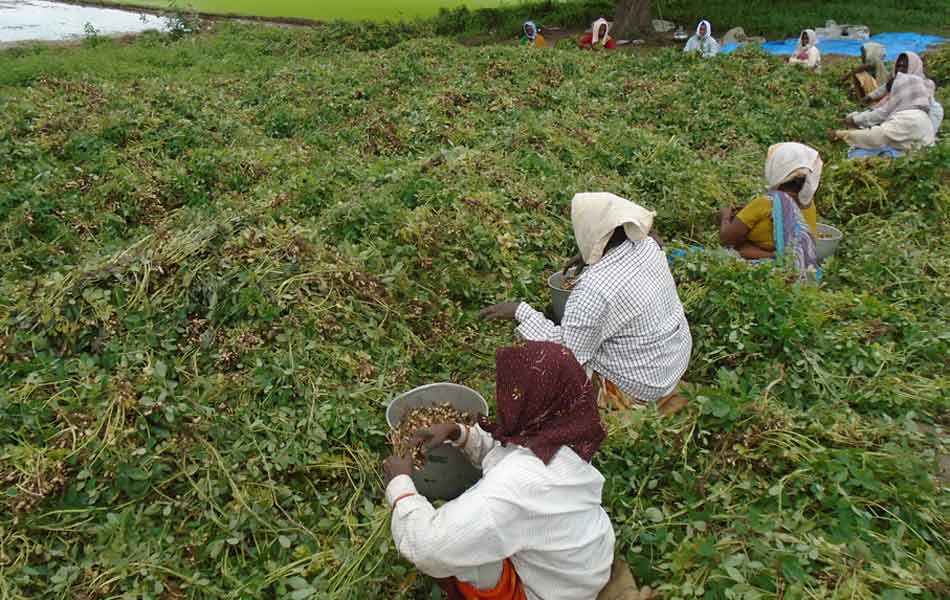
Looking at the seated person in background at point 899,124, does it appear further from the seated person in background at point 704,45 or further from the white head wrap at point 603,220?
the white head wrap at point 603,220

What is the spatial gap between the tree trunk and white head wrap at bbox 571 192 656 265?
1260cm

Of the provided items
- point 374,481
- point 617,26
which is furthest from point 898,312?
point 617,26

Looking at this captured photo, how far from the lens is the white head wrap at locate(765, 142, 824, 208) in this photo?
12.6ft

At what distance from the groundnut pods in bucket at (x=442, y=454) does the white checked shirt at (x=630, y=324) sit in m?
0.48

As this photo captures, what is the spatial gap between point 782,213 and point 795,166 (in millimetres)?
336

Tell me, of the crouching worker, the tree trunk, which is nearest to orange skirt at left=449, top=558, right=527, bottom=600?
the crouching worker

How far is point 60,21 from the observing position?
17.4 m

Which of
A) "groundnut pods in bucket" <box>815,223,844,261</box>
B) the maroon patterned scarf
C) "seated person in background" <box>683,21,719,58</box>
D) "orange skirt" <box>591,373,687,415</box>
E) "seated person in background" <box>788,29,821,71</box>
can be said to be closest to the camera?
the maroon patterned scarf

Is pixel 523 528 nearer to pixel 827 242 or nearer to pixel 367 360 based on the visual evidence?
pixel 367 360

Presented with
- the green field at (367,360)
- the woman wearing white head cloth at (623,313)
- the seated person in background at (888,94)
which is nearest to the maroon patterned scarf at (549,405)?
the green field at (367,360)

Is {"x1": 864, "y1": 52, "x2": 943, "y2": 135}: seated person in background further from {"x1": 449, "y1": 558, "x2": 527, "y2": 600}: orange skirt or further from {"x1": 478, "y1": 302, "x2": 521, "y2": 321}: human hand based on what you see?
{"x1": 449, "y1": 558, "x2": 527, "y2": 600}: orange skirt

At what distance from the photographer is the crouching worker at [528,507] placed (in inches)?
70.6

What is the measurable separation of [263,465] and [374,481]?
432mm

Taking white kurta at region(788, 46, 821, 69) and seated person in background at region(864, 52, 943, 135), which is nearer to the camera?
seated person in background at region(864, 52, 943, 135)
